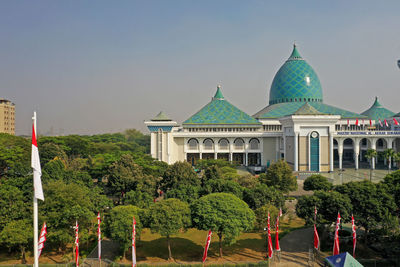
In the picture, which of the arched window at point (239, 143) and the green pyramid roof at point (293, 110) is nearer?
the green pyramid roof at point (293, 110)

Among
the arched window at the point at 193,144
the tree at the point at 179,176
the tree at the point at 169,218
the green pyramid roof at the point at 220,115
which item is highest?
the green pyramid roof at the point at 220,115

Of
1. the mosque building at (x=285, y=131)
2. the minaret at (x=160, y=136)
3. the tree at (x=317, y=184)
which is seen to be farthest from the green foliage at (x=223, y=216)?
the minaret at (x=160, y=136)

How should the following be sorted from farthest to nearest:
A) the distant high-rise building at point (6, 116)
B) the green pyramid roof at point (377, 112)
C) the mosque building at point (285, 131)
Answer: the distant high-rise building at point (6, 116)
the green pyramid roof at point (377, 112)
the mosque building at point (285, 131)

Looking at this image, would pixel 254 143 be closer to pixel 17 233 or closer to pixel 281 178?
pixel 281 178

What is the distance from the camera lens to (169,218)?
61.5ft

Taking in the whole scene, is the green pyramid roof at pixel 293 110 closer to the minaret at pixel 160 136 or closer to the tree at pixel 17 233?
the minaret at pixel 160 136

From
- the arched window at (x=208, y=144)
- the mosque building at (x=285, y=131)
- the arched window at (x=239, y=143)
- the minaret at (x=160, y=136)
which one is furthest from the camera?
the arched window at (x=239, y=143)

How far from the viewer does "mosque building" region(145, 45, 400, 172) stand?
4841 cm

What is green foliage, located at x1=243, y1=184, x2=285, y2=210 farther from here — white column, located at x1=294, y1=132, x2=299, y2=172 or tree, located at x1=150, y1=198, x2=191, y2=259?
white column, located at x1=294, y1=132, x2=299, y2=172

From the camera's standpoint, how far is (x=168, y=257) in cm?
1964

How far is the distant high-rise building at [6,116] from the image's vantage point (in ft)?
305

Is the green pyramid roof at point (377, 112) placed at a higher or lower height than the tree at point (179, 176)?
higher

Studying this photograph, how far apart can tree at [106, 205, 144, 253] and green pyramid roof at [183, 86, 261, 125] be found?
3897cm

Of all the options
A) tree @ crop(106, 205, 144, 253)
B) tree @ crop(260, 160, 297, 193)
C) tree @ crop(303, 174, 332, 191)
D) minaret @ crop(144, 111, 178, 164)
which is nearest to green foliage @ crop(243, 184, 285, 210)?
tree @ crop(303, 174, 332, 191)
